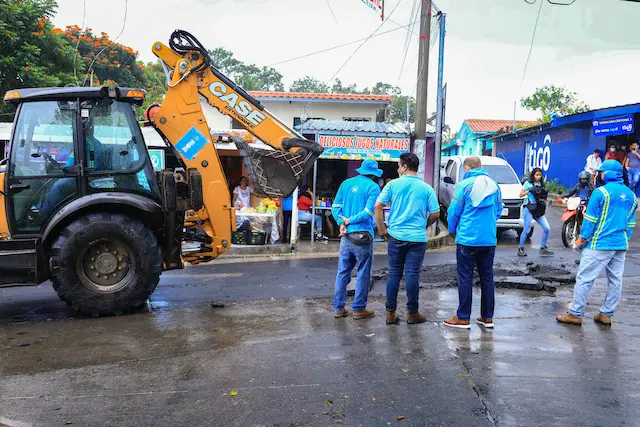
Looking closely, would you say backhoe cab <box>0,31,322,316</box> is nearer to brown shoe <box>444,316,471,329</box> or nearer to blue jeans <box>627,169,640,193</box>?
brown shoe <box>444,316,471,329</box>

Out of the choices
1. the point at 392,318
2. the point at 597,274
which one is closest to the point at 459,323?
the point at 392,318

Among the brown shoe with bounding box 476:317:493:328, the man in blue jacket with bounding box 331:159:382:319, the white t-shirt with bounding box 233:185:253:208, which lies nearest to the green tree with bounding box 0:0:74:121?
the white t-shirt with bounding box 233:185:253:208

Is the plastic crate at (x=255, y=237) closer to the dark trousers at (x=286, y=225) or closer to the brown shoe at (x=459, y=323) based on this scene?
the dark trousers at (x=286, y=225)

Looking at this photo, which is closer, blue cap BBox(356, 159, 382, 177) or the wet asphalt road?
the wet asphalt road

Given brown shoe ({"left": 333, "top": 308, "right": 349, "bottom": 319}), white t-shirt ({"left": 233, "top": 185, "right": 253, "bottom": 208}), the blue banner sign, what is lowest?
brown shoe ({"left": 333, "top": 308, "right": 349, "bottom": 319})

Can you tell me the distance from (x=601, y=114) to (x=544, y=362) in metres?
15.9

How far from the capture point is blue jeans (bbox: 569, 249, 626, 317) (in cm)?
576

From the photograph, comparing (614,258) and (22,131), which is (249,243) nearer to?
(22,131)

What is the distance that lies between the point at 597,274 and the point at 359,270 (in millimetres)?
2473

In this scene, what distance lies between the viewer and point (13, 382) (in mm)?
4383

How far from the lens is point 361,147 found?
13141 millimetres

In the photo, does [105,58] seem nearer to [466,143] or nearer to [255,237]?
[255,237]

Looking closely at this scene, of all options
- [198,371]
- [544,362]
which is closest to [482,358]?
[544,362]

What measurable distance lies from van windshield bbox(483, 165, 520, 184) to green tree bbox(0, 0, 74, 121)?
37.9ft
